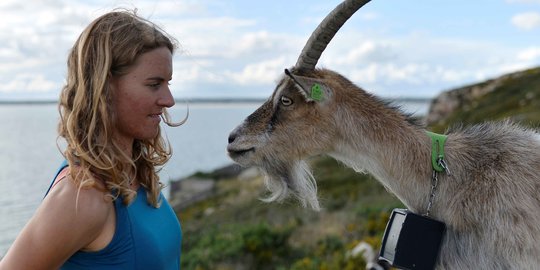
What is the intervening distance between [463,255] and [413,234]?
30 cm

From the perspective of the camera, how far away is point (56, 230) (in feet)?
8.07

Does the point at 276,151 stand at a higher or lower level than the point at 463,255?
higher

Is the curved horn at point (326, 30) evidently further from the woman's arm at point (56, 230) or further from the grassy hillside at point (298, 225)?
the woman's arm at point (56, 230)

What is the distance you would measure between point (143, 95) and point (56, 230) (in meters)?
0.73

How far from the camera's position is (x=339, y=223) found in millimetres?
14461

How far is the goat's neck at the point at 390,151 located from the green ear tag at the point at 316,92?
0.68ft

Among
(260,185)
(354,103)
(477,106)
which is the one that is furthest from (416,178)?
(477,106)

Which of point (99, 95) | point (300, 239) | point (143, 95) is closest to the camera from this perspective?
point (99, 95)

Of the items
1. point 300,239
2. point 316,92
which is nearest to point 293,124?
point 316,92

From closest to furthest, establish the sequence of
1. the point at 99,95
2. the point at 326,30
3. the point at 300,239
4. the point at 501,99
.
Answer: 1. the point at 99,95
2. the point at 326,30
3. the point at 300,239
4. the point at 501,99

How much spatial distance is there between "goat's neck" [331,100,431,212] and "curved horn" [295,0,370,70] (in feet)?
1.41

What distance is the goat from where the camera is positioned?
350 cm

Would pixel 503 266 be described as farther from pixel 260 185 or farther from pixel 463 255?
pixel 260 185

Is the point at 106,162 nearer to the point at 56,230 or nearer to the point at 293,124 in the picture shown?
the point at 56,230
